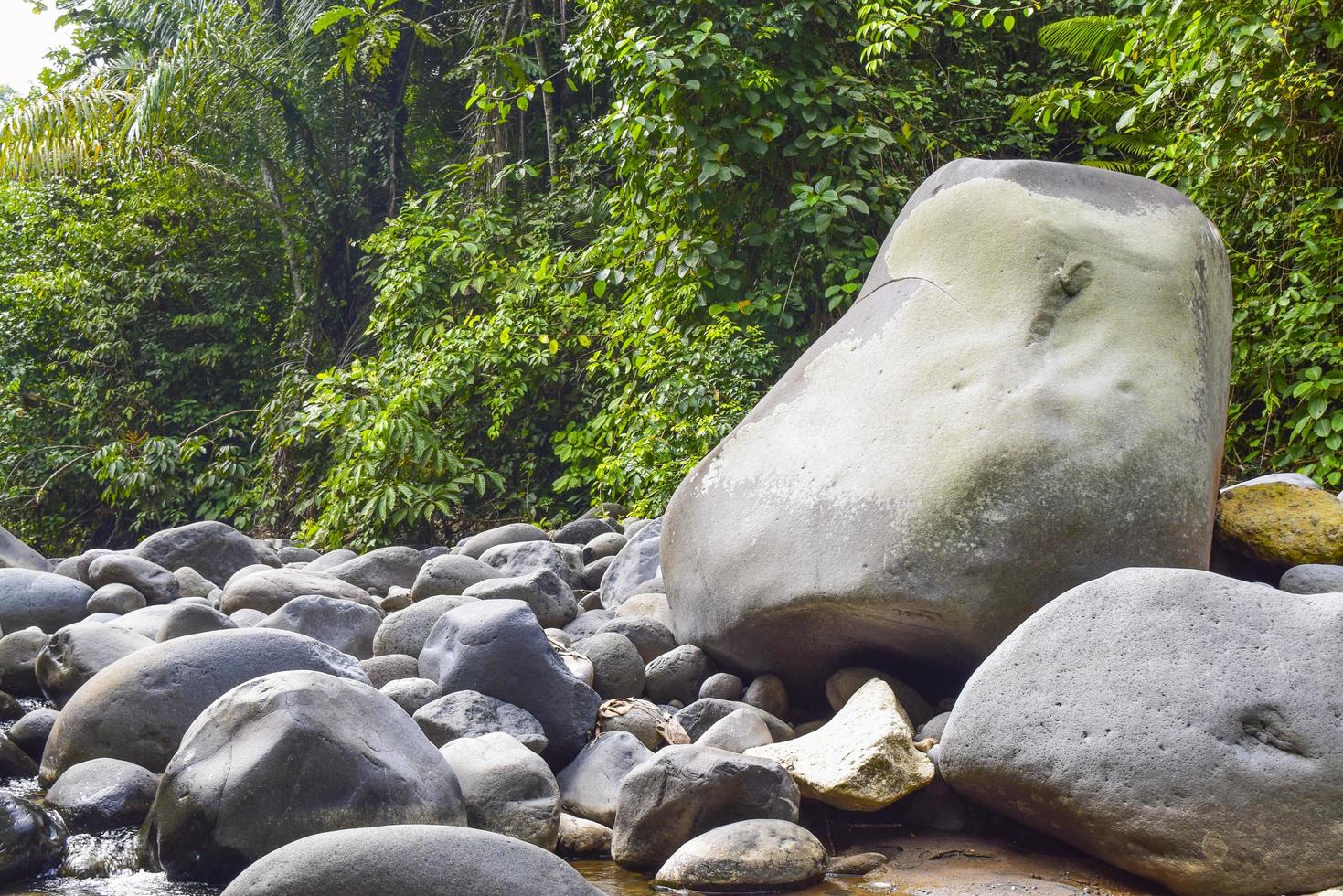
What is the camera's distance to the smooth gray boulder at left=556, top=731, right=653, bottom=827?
9.91ft

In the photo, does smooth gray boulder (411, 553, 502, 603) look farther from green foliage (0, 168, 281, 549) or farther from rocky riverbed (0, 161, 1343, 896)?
green foliage (0, 168, 281, 549)

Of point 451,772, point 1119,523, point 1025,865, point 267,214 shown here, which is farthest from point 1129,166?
point 267,214

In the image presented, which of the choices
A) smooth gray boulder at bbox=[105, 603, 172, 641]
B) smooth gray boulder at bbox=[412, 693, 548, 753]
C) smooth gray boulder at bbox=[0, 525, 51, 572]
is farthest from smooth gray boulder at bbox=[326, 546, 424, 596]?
smooth gray boulder at bbox=[412, 693, 548, 753]

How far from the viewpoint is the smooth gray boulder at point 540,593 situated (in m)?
4.46

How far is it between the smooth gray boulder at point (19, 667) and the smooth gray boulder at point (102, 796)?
4.63ft

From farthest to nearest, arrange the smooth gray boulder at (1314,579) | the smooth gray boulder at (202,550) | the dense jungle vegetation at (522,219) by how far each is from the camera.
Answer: the smooth gray boulder at (202,550) → the dense jungle vegetation at (522,219) → the smooth gray boulder at (1314,579)

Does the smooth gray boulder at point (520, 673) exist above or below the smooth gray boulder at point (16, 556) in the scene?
above

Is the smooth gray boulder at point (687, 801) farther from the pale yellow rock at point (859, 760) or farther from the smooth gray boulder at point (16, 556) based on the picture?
the smooth gray boulder at point (16, 556)

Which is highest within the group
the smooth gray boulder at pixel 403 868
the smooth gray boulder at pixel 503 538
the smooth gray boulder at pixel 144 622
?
the smooth gray boulder at pixel 403 868

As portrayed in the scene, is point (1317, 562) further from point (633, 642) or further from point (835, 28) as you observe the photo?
point (835, 28)

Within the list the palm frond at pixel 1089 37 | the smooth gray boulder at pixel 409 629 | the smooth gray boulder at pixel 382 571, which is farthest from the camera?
the palm frond at pixel 1089 37

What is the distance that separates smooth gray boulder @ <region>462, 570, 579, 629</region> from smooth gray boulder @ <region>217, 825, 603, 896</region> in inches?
90.9

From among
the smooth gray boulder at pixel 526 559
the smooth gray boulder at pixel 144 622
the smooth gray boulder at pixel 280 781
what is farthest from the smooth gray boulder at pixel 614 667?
the smooth gray boulder at pixel 144 622

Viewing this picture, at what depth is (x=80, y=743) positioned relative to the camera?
3139 millimetres
